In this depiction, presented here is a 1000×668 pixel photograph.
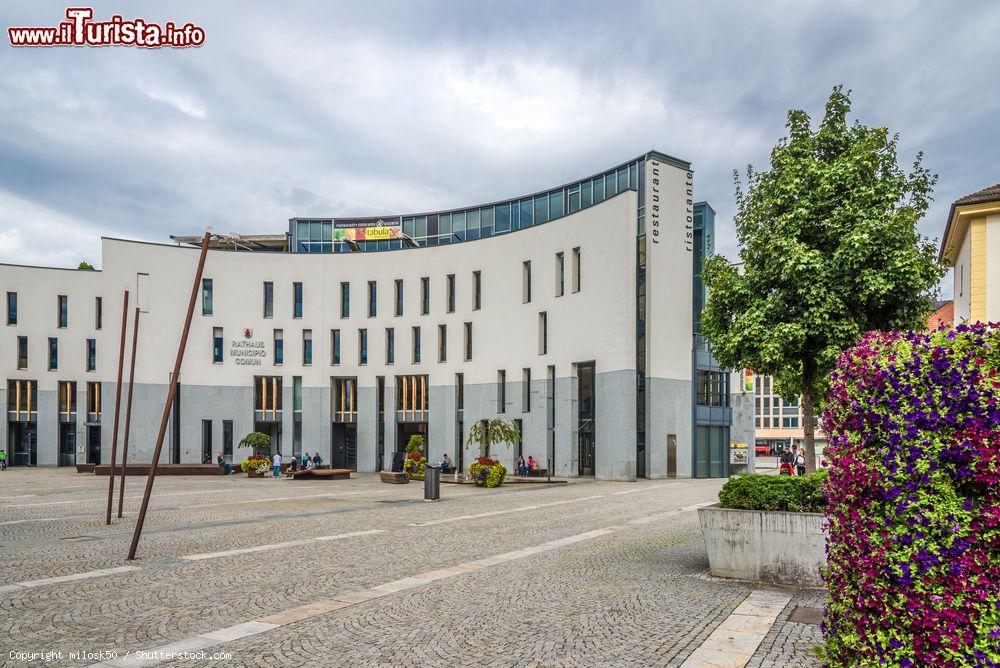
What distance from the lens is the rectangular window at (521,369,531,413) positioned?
4269cm

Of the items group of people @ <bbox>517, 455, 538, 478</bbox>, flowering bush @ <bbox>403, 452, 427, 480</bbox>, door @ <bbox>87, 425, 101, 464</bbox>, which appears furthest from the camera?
door @ <bbox>87, 425, 101, 464</bbox>

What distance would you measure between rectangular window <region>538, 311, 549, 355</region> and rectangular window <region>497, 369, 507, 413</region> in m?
3.37

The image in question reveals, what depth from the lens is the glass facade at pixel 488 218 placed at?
1681 inches

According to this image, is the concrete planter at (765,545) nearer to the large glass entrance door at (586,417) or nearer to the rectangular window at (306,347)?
the large glass entrance door at (586,417)

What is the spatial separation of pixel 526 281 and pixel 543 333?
353cm

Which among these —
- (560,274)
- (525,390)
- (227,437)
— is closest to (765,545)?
(560,274)

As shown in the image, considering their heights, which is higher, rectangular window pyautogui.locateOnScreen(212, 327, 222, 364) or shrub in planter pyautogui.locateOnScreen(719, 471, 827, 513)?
rectangular window pyautogui.locateOnScreen(212, 327, 222, 364)

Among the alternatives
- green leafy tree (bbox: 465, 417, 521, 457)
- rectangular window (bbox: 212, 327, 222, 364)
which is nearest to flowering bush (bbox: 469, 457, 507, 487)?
green leafy tree (bbox: 465, 417, 521, 457)

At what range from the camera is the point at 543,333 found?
42406 mm

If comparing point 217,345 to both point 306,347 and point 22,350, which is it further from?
point 22,350

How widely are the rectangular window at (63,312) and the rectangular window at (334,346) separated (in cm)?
1831

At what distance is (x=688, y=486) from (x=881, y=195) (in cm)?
2116

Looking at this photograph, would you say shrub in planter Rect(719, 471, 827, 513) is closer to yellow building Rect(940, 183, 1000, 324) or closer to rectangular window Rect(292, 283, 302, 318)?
yellow building Rect(940, 183, 1000, 324)

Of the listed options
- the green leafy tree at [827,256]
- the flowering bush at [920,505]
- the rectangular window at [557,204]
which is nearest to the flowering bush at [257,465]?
the rectangular window at [557,204]
